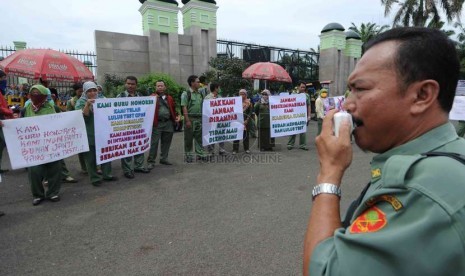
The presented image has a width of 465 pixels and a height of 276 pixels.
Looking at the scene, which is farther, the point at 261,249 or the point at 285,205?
the point at 285,205

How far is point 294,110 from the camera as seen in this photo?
27.5ft

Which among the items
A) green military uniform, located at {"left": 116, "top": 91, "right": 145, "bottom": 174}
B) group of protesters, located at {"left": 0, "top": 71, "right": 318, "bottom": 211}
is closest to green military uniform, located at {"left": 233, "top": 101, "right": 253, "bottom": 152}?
group of protesters, located at {"left": 0, "top": 71, "right": 318, "bottom": 211}

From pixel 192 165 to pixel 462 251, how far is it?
6206 mm

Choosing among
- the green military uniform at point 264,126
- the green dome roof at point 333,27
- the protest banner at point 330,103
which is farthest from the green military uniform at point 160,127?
the green dome roof at point 333,27

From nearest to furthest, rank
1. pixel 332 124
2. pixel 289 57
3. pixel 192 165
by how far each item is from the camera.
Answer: pixel 332 124
pixel 192 165
pixel 289 57

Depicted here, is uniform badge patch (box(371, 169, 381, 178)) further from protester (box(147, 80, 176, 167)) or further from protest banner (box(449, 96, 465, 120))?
protest banner (box(449, 96, 465, 120))

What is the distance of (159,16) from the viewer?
13.1m

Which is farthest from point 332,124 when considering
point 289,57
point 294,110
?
point 289,57

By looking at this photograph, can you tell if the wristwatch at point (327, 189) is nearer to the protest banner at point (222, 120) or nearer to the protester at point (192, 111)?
the protester at point (192, 111)

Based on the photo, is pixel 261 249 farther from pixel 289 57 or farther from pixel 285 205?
pixel 289 57

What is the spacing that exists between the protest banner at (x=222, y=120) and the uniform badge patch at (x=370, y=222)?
6284 mm

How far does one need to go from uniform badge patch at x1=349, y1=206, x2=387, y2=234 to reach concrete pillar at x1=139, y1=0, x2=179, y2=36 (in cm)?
1343

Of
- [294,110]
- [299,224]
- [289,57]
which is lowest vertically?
[299,224]

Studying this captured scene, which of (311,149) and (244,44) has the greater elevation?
(244,44)
